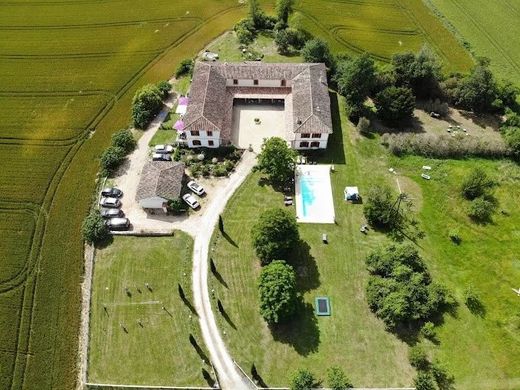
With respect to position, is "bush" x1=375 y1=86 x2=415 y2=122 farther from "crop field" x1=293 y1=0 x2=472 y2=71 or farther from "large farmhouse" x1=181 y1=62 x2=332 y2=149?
"crop field" x1=293 y1=0 x2=472 y2=71

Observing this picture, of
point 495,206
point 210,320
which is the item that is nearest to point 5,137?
point 210,320

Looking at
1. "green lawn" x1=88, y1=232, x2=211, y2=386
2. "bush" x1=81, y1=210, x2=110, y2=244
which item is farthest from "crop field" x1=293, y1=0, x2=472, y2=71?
"bush" x1=81, y1=210, x2=110, y2=244

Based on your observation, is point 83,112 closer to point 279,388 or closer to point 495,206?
point 279,388

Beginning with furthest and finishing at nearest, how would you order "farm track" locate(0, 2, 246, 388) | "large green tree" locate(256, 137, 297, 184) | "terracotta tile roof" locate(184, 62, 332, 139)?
"terracotta tile roof" locate(184, 62, 332, 139) < "large green tree" locate(256, 137, 297, 184) < "farm track" locate(0, 2, 246, 388)

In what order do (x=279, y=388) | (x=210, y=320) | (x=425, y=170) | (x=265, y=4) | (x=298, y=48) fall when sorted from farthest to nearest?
1. (x=265, y=4)
2. (x=298, y=48)
3. (x=425, y=170)
4. (x=210, y=320)
5. (x=279, y=388)

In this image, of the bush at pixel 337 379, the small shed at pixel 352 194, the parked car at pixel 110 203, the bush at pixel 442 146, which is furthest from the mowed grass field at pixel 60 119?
the small shed at pixel 352 194

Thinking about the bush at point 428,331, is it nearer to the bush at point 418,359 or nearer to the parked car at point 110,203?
the bush at point 418,359

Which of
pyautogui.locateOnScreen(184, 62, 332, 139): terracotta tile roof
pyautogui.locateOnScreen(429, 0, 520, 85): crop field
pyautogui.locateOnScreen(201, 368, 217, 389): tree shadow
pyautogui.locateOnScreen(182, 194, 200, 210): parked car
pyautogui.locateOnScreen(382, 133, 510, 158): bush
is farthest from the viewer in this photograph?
pyautogui.locateOnScreen(429, 0, 520, 85): crop field
